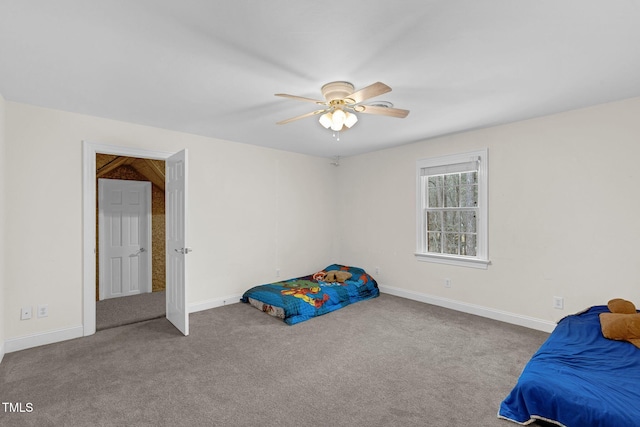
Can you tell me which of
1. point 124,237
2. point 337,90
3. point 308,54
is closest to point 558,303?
point 337,90

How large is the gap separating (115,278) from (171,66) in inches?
163

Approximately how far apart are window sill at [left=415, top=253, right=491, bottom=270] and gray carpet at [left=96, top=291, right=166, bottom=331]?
3782 millimetres

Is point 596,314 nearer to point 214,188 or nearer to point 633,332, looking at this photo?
point 633,332

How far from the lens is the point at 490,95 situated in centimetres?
283

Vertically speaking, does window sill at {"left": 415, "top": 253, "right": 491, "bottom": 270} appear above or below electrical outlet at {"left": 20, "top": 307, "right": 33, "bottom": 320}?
above

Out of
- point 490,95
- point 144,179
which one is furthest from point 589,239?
point 144,179

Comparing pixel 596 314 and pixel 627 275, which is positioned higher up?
pixel 627 275

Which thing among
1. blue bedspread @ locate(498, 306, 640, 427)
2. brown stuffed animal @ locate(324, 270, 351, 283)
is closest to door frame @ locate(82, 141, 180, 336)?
brown stuffed animal @ locate(324, 270, 351, 283)

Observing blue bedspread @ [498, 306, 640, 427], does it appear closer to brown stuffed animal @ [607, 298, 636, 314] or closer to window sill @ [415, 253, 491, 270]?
brown stuffed animal @ [607, 298, 636, 314]

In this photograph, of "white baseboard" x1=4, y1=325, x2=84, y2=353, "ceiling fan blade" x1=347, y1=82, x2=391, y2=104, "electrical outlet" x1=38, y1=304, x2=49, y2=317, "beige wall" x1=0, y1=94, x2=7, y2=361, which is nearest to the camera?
"ceiling fan blade" x1=347, y1=82, x2=391, y2=104

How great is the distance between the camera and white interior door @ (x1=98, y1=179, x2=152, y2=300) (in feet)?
16.0

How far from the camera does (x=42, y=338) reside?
3.08m

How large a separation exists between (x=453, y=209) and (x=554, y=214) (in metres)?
1.19

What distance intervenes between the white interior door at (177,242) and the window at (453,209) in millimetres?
3290
